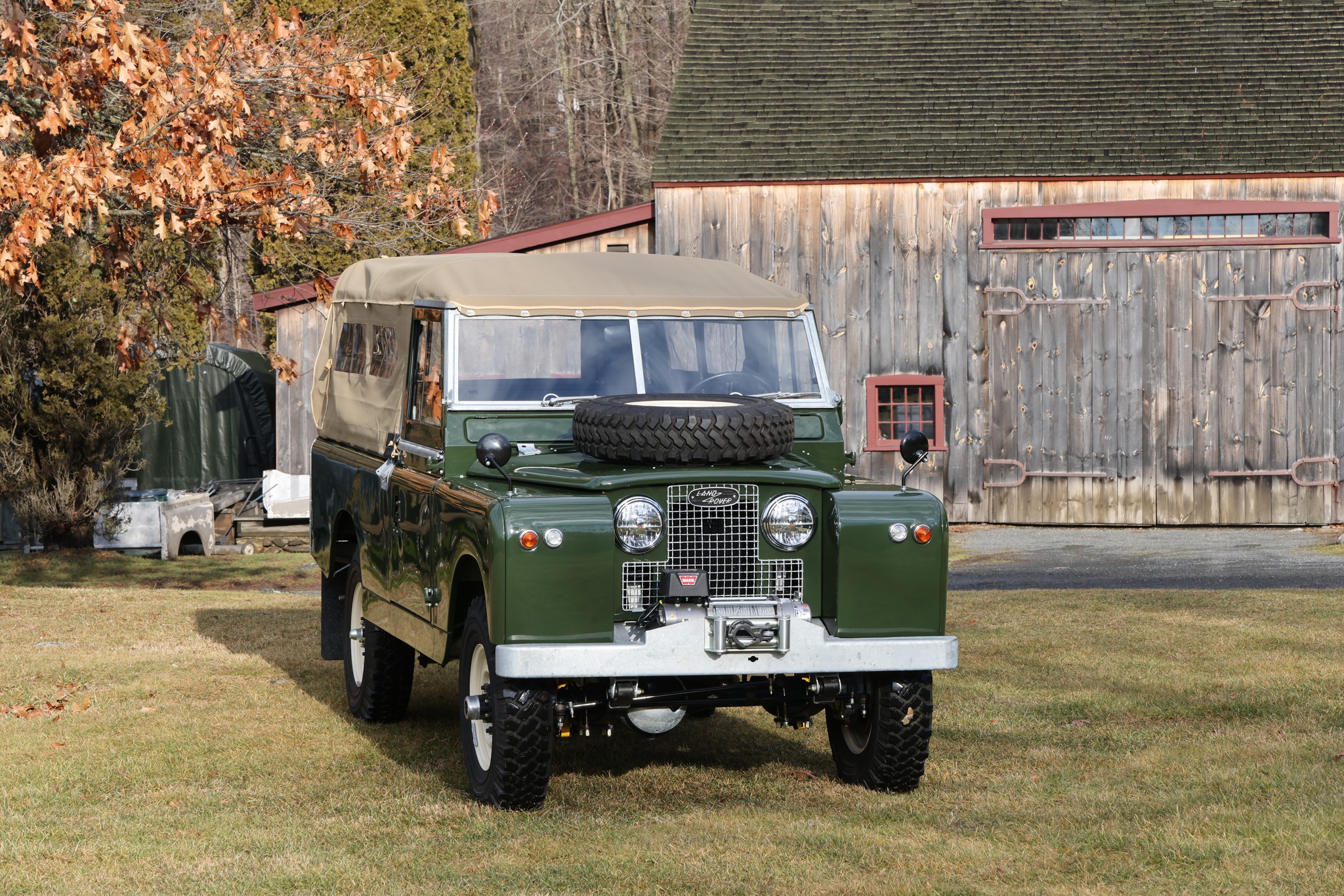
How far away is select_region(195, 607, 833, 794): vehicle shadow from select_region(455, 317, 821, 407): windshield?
1.72 metres

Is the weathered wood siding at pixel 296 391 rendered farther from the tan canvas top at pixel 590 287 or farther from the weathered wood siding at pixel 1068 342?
the tan canvas top at pixel 590 287

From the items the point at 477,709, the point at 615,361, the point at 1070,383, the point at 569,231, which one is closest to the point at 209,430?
the point at 569,231

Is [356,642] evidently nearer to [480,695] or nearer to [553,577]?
[480,695]

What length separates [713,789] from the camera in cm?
728

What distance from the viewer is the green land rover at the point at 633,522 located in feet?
21.1

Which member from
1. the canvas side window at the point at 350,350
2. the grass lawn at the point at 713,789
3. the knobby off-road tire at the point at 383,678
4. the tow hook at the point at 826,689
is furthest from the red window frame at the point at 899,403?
the tow hook at the point at 826,689

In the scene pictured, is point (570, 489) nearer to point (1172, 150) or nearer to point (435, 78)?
point (1172, 150)

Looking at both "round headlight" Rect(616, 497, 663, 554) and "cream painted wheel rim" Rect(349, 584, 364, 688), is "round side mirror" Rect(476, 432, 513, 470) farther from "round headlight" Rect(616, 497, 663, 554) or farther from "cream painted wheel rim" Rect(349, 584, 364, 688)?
"cream painted wheel rim" Rect(349, 584, 364, 688)

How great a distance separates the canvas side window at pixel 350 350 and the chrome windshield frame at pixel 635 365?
5.38 ft

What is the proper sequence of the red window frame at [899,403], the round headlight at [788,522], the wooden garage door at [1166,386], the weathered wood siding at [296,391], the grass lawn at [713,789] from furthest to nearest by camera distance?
the weathered wood siding at [296,391], the red window frame at [899,403], the wooden garage door at [1166,386], the round headlight at [788,522], the grass lawn at [713,789]

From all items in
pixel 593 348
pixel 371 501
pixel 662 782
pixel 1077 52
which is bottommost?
pixel 662 782

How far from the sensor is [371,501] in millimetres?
8586

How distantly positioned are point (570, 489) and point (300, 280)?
68.3 ft

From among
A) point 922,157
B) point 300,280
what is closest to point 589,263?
point 922,157
